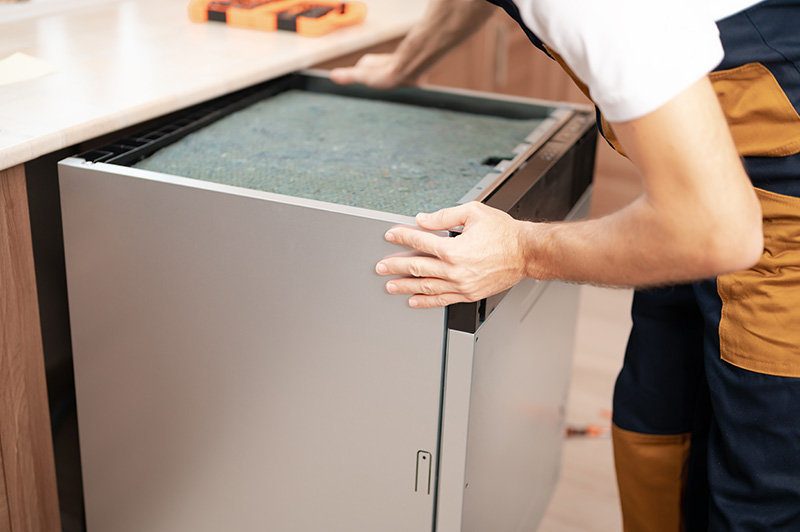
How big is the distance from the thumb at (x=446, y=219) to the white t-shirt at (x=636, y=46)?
0.21 metres

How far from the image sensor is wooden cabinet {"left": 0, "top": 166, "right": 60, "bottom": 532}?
3.18ft

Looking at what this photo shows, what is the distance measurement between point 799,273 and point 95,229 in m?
0.82

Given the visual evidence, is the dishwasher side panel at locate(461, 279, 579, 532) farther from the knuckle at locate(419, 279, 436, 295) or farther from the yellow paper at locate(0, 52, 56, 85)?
the yellow paper at locate(0, 52, 56, 85)

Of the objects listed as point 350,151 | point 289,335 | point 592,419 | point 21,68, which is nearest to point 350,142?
point 350,151

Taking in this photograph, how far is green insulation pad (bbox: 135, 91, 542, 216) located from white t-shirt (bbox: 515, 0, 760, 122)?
341 millimetres

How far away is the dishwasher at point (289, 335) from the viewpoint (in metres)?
0.89

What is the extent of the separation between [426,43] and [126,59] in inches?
19.2

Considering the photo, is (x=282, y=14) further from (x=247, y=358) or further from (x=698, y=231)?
(x=698, y=231)

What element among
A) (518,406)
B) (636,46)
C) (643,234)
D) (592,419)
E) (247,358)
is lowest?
(592,419)

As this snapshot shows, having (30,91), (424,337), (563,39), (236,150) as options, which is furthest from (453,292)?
(30,91)

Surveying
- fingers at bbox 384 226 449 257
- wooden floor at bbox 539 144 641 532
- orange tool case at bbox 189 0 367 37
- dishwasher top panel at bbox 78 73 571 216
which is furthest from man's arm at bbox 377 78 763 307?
orange tool case at bbox 189 0 367 37

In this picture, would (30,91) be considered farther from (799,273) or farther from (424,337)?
(799,273)

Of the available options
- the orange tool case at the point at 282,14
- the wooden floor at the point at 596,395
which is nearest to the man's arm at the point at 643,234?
the wooden floor at the point at 596,395

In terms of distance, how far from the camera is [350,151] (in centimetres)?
116
